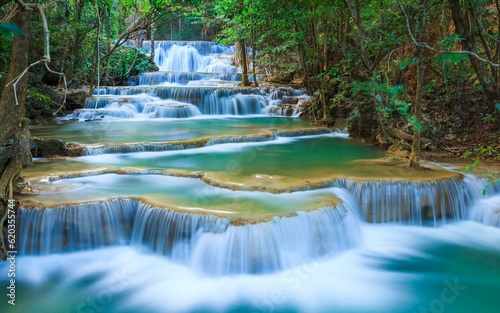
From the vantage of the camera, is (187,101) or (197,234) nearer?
(197,234)

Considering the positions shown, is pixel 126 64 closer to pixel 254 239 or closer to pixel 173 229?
pixel 173 229

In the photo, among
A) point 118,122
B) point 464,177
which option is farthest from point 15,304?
point 118,122

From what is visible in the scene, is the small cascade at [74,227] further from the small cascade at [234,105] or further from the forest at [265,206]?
the small cascade at [234,105]

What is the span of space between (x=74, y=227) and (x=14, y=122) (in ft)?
4.88

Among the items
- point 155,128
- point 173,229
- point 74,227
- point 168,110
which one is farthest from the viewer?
point 168,110

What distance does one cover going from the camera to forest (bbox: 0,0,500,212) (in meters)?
4.62

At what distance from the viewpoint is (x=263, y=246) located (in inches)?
190

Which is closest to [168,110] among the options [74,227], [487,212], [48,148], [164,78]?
[48,148]

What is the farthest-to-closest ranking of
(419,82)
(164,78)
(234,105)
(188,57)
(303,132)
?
1. (188,57)
2. (164,78)
3. (234,105)
4. (303,132)
5. (419,82)

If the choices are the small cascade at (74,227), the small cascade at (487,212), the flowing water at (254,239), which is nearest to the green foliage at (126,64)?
the flowing water at (254,239)

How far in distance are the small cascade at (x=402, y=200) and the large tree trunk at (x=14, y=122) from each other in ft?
14.5

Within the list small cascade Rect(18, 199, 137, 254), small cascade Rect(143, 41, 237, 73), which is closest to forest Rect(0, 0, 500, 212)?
small cascade Rect(18, 199, 137, 254)

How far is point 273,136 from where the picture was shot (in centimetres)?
1080

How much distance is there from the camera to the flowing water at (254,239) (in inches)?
181
